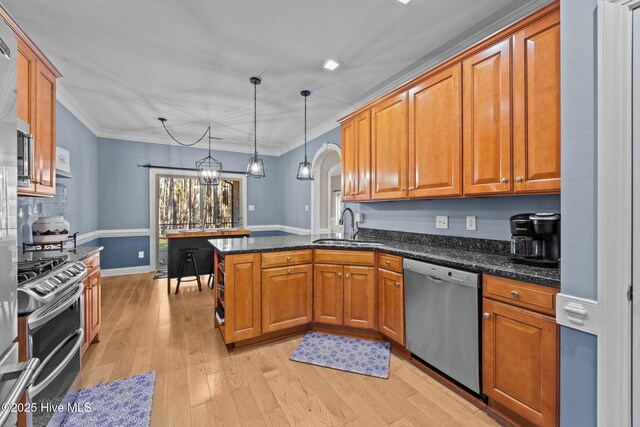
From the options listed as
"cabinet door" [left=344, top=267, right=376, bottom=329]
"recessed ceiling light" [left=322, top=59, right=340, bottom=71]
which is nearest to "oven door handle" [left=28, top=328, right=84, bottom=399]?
"cabinet door" [left=344, top=267, right=376, bottom=329]

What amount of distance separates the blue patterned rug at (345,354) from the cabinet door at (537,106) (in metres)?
1.63

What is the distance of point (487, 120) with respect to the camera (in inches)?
76.3

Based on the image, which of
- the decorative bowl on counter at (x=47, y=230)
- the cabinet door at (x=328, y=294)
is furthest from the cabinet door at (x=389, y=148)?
the decorative bowl on counter at (x=47, y=230)

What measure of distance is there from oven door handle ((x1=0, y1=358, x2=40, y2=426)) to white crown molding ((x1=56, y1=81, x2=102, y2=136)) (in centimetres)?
361

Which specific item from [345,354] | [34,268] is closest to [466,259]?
[345,354]

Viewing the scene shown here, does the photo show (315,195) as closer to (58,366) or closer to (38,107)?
(38,107)

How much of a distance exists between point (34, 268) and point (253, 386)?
1514 mm

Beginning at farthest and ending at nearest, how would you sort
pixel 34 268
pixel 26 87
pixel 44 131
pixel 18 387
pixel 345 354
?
pixel 345 354 < pixel 44 131 < pixel 26 87 < pixel 34 268 < pixel 18 387

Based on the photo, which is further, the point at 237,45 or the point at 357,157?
the point at 357,157

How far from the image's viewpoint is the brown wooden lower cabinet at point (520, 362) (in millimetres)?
1407

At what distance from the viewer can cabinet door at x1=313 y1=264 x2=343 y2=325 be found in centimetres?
266

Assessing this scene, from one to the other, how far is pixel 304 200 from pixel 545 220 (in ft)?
13.5

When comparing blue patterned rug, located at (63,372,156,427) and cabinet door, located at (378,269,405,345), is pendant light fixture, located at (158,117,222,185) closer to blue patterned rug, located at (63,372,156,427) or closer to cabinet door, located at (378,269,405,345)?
blue patterned rug, located at (63,372,156,427)

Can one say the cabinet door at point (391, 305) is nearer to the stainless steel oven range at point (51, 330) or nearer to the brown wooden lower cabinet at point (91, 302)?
the stainless steel oven range at point (51, 330)
